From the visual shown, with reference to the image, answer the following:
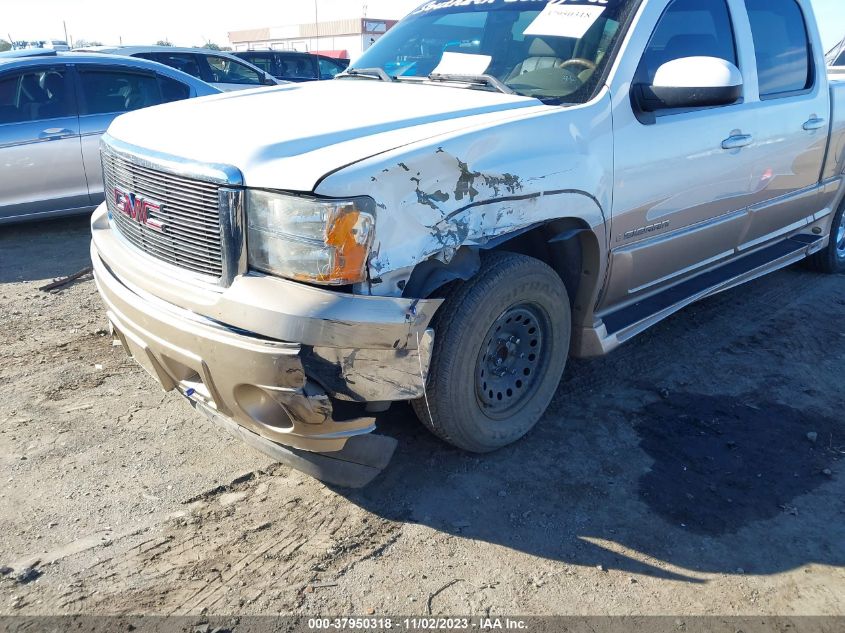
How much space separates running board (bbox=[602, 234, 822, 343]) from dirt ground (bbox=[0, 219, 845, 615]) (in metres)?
0.41

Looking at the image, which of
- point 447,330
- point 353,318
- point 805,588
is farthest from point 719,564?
point 353,318

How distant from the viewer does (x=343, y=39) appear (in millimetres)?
50438

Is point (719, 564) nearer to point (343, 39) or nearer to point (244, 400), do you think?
Result: point (244, 400)

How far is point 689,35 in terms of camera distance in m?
3.58

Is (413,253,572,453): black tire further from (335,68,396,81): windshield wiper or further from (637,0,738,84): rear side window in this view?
(335,68,396,81): windshield wiper

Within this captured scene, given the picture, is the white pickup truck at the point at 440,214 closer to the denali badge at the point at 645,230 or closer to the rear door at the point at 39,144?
the denali badge at the point at 645,230

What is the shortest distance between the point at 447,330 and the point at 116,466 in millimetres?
1567

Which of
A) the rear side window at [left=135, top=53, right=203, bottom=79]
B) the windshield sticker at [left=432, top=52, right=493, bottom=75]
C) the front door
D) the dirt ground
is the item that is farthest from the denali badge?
the rear side window at [left=135, top=53, right=203, bottom=79]

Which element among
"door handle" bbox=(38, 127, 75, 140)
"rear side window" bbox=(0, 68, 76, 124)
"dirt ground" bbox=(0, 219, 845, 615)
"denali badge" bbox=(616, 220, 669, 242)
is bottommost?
"dirt ground" bbox=(0, 219, 845, 615)

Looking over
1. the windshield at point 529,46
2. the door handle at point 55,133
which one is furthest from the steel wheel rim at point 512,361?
the door handle at point 55,133

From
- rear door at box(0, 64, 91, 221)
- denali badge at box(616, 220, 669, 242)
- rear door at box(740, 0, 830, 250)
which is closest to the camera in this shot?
denali badge at box(616, 220, 669, 242)

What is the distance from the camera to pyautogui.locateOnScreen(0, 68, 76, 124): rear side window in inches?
239

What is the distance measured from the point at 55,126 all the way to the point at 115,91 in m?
0.75

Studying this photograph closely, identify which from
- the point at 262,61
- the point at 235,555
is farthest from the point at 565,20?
the point at 262,61
